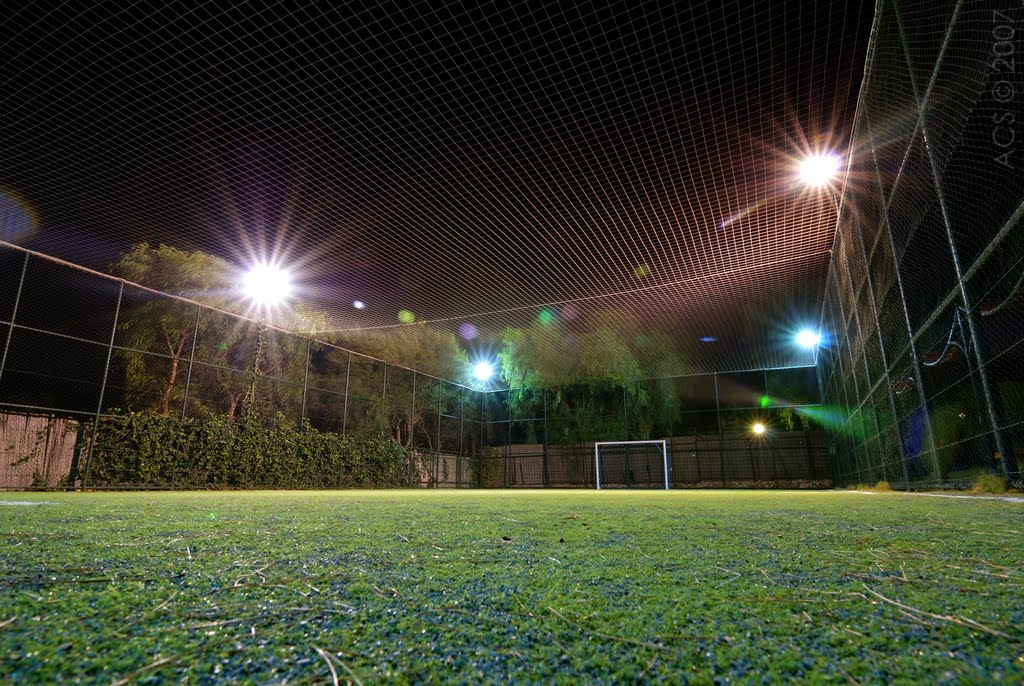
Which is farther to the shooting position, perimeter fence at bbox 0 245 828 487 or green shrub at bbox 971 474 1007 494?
perimeter fence at bbox 0 245 828 487

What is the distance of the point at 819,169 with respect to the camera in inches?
263

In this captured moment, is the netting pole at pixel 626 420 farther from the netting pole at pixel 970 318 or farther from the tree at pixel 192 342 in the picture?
the netting pole at pixel 970 318

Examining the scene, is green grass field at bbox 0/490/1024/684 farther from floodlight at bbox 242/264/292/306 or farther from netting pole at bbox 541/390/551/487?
netting pole at bbox 541/390/551/487

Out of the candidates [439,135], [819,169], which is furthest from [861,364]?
[439,135]

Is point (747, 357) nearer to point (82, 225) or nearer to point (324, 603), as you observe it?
point (82, 225)

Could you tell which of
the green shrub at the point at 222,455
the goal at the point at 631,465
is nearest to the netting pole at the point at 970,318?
the green shrub at the point at 222,455

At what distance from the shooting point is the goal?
734 inches

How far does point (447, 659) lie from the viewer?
0.56 m

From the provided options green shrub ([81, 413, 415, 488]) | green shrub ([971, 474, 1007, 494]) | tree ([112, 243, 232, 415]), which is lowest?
green shrub ([971, 474, 1007, 494])

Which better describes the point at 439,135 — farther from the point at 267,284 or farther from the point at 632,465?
the point at 632,465

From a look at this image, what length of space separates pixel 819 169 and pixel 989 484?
4340 mm

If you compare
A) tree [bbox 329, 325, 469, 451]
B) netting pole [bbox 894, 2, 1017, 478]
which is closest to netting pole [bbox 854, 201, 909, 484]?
netting pole [bbox 894, 2, 1017, 478]

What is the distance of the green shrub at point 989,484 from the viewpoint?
363 centimetres

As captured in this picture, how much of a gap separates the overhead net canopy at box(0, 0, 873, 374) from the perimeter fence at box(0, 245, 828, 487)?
2.42 meters
